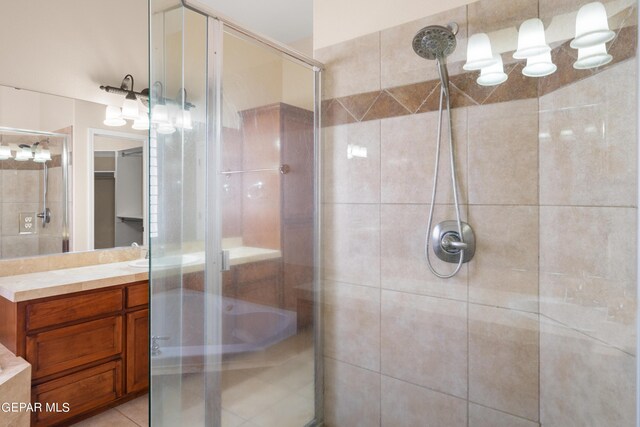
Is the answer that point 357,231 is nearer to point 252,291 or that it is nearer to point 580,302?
point 252,291

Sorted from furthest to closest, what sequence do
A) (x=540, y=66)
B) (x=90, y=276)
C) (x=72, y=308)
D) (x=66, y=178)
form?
(x=66, y=178), (x=90, y=276), (x=72, y=308), (x=540, y=66)

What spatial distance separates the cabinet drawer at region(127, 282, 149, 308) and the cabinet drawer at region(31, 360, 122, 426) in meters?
0.37

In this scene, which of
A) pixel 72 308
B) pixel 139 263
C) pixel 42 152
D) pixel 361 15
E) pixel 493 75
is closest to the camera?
pixel 493 75

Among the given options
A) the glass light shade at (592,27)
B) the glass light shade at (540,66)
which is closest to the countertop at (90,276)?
the glass light shade at (540,66)

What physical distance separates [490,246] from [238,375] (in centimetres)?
120

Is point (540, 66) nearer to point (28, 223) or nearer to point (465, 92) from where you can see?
point (465, 92)

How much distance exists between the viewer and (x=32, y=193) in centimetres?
214

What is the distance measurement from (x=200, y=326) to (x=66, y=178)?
178 centimetres

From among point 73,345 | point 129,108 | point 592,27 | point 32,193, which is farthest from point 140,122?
point 592,27

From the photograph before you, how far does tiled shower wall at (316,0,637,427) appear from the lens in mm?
1030

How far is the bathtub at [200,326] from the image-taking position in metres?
1.11

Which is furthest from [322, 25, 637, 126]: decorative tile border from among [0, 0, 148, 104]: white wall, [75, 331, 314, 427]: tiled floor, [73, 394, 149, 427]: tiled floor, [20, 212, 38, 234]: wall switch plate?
[73, 394, 149, 427]: tiled floor

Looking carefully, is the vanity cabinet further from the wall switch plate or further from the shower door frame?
the shower door frame

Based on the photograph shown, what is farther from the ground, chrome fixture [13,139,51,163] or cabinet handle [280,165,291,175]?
chrome fixture [13,139,51,163]
